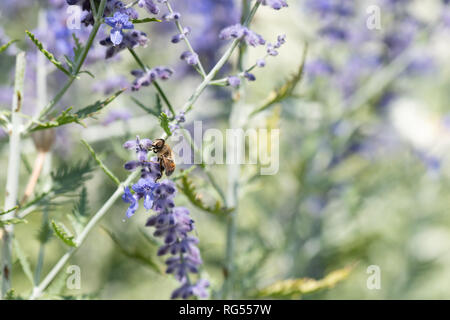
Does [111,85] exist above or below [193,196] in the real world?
above

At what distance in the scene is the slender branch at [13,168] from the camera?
3.69ft

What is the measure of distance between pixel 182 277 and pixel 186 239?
0.40ft

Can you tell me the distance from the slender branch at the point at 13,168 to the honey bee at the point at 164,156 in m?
0.34

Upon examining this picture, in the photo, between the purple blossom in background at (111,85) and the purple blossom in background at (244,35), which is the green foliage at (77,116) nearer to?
the purple blossom in background at (244,35)

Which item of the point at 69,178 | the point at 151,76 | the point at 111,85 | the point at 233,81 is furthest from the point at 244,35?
the point at 111,85

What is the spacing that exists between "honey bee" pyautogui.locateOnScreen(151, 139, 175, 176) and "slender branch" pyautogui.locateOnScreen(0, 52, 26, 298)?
339mm

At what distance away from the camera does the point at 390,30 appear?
2.59 m

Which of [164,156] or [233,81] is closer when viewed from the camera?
[164,156]

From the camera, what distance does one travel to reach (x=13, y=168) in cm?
116

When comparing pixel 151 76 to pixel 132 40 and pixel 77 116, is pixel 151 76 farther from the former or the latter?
pixel 77 116

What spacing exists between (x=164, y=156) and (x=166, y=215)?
0.50 ft

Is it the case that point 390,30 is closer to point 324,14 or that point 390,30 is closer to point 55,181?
point 324,14

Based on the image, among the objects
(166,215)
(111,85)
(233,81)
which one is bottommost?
(166,215)

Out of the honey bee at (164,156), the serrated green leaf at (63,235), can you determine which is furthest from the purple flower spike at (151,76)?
the serrated green leaf at (63,235)
